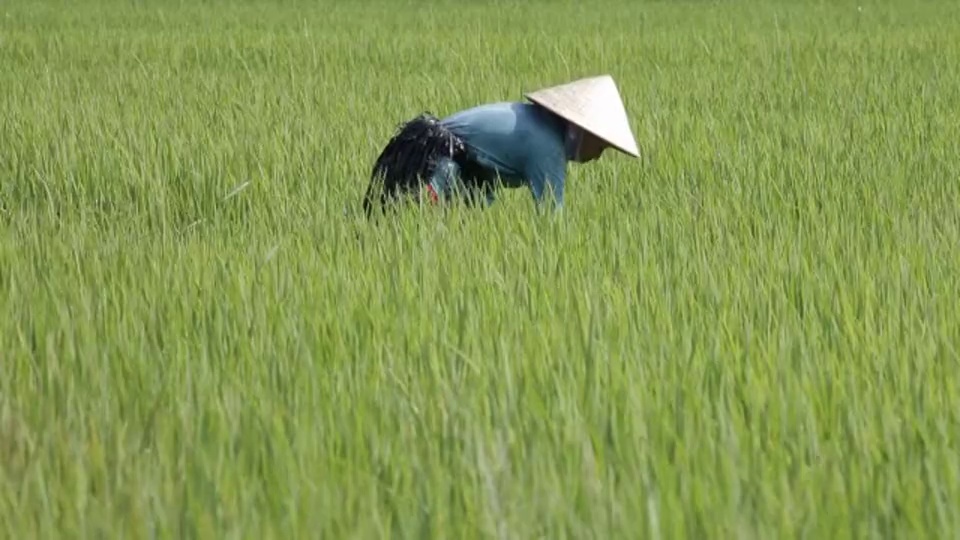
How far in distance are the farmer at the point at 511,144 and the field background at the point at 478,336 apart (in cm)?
11

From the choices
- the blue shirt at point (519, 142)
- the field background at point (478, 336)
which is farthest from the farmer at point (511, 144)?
the field background at point (478, 336)

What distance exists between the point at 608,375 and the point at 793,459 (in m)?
0.40

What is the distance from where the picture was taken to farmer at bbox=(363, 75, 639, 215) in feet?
11.6

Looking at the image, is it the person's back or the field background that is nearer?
the field background

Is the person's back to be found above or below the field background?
above

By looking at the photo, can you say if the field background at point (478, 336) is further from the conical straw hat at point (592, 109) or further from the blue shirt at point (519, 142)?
the conical straw hat at point (592, 109)

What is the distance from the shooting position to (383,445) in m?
2.06

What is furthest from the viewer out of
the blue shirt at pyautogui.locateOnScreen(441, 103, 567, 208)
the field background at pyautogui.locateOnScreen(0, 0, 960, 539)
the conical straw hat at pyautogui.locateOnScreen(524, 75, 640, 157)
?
the blue shirt at pyautogui.locateOnScreen(441, 103, 567, 208)

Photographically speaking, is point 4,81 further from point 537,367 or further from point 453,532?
point 453,532

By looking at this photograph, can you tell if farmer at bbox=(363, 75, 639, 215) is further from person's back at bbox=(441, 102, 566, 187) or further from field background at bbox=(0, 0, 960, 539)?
field background at bbox=(0, 0, 960, 539)

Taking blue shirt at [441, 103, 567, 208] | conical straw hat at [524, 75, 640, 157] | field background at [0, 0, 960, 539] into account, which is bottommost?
field background at [0, 0, 960, 539]

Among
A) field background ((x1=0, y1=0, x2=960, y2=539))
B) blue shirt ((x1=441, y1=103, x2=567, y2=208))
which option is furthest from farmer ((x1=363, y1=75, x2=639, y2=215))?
field background ((x1=0, y1=0, x2=960, y2=539))

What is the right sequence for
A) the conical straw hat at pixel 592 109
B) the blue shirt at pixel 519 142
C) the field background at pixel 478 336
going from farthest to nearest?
1. the blue shirt at pixel 519 142
2. the conical straw hat at pixel 592 109
3. the field background at pixel 478 336

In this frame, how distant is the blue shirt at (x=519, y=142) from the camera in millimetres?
3613
